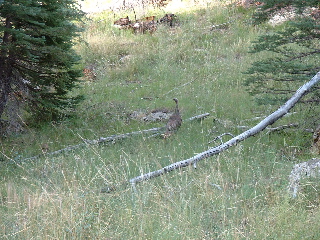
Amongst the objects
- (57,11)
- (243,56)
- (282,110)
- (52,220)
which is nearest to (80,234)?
(52,220)

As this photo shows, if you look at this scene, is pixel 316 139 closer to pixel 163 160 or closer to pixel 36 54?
pixel 163 160

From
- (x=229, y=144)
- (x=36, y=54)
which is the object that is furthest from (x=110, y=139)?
(x=229, y=144)

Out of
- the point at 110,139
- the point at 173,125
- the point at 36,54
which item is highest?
the point at 36,54

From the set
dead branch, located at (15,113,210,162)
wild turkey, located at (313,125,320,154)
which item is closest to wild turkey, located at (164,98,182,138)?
dead branch, located at (15,113,210,162)

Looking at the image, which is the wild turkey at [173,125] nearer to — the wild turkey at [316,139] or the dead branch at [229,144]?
the wild turkey at [316,139]

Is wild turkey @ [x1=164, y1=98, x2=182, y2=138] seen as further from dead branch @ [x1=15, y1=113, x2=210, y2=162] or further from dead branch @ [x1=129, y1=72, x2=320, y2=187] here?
dead branch @ [x1=129, y1=72, x2=320, y2=187]

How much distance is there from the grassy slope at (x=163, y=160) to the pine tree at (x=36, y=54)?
2.16ft

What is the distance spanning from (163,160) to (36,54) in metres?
3.85

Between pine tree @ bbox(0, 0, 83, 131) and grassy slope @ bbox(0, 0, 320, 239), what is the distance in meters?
0.66

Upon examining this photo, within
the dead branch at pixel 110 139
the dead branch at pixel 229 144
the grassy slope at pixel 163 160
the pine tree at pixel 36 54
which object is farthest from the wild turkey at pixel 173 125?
the dead branch at pixel 229 144

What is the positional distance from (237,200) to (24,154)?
4.77 meters

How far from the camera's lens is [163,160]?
274 inches

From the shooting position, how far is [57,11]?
29.6 feet

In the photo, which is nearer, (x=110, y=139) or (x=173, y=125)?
(x=110, y=139)
